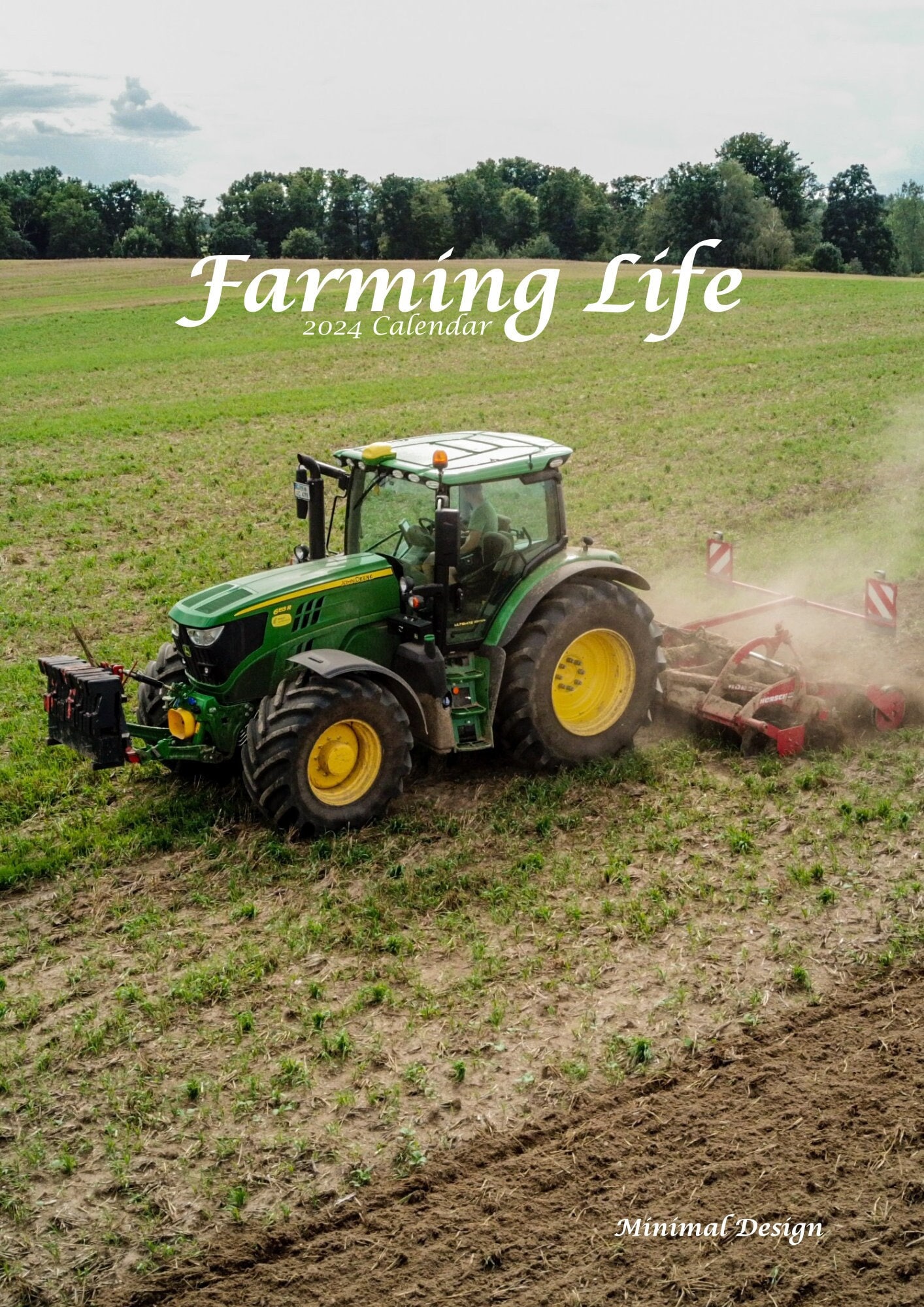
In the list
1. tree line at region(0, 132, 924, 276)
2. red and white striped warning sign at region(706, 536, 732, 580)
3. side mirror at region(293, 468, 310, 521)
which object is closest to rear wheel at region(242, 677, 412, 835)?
side mirror at region(293, 468, 310, 521)

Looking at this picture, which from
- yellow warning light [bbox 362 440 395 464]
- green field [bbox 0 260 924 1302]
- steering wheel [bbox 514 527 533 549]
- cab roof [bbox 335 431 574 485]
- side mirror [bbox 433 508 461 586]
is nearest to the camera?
green field [bbox 0 260 924 1302]

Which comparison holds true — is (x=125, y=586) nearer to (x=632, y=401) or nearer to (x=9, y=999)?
(x=9, y=999)

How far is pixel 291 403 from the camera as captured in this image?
2672 cm

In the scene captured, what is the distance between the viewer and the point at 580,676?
9422mm

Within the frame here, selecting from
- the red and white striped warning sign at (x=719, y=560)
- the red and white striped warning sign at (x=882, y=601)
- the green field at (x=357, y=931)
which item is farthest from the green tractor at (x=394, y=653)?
the red and white striped warning sign at (x=719, y=560)

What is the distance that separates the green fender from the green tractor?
16mm

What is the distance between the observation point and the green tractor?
319 inches

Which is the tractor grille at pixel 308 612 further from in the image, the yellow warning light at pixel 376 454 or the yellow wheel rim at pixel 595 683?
the yellow wheel rim at pixel 595 683

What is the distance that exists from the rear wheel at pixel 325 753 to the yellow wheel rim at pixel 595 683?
148cm

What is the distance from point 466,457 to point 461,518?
60cm

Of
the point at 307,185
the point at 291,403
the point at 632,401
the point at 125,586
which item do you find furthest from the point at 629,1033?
the point at 307,185

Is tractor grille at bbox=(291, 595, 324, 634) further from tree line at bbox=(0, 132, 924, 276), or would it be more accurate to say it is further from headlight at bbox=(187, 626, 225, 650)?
tree line at bbox=(0, 132, 924, 276)

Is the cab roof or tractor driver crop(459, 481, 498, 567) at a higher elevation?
the cab roof

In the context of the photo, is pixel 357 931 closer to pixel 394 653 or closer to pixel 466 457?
pixel 394 653
